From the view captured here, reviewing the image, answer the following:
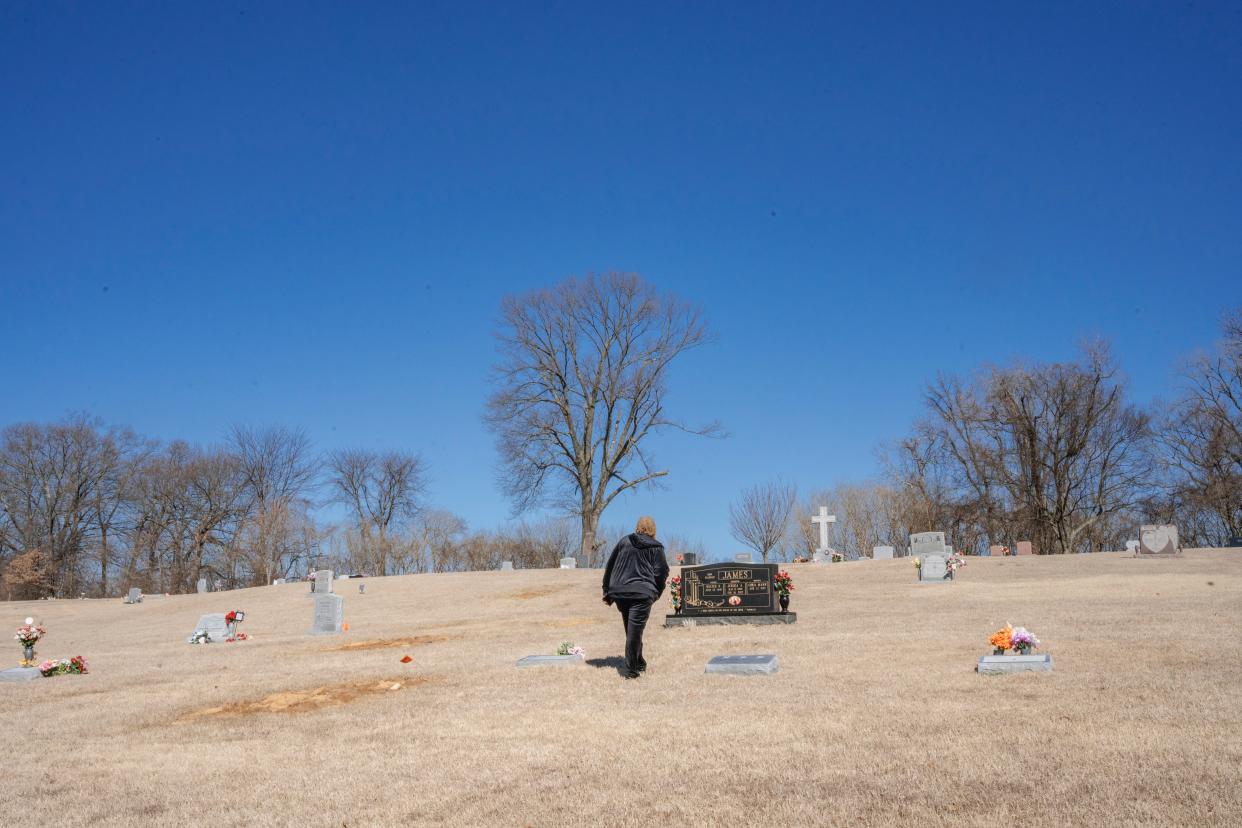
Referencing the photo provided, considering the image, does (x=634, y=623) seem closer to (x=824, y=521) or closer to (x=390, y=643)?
(x=390, y=643)

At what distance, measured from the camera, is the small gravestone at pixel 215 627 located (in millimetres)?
20016

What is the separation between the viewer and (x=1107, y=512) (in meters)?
50.3

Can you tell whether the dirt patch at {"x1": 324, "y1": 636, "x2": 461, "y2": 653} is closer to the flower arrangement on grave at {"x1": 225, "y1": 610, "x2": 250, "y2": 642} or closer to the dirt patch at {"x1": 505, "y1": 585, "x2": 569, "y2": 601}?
the flower arrangement on grave at {"x1": 225, "y1": 610, "x2": 250, "y2": 642}

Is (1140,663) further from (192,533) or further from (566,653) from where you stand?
(192,533)

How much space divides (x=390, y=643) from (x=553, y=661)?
21.6 ft

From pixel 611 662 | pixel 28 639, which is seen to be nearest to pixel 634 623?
pixel 611 662

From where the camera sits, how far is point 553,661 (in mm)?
12023

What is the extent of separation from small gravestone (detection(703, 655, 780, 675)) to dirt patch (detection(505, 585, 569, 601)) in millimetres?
17814

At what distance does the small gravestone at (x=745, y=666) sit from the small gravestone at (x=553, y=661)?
202cm

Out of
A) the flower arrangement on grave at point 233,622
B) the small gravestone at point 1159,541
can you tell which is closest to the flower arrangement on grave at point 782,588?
the flower arrangement on grave at point 233,622

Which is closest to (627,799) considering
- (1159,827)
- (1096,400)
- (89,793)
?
(1159,827)

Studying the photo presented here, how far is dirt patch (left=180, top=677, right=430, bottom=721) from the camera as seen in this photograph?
395 inches

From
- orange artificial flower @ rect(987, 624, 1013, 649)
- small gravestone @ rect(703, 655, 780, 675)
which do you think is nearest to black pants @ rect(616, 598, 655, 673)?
small gravestone @ rect(703, 655, 780, 675)

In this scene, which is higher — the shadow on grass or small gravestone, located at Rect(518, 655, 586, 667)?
small gravestone, located at Rect(518, 655, 586, 667)
